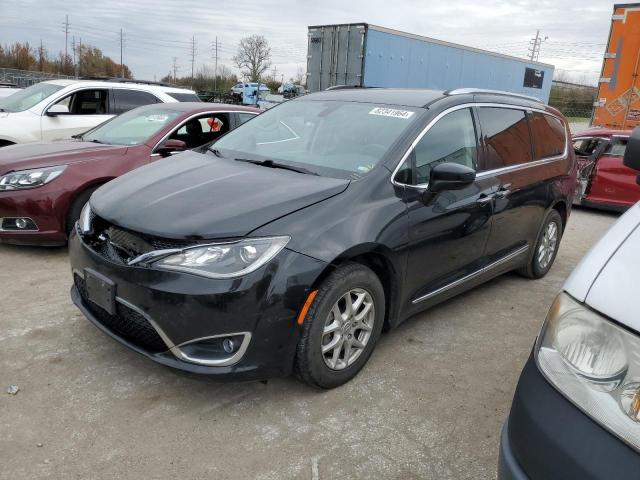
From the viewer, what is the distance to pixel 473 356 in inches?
136

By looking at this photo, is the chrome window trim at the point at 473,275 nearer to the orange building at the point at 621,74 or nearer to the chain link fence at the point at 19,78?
the orange building at the point at 621,74

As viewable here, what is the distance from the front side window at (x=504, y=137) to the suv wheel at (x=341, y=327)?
1500mm

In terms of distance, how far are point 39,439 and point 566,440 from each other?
225 cm

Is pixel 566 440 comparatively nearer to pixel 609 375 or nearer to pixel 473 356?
pixel 609 375

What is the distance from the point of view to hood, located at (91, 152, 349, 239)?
2557 millimetres

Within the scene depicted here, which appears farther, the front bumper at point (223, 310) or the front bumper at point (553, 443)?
the front bumper at point (223, 310)

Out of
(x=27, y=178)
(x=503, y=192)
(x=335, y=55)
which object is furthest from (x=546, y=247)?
(x=335, y=55)

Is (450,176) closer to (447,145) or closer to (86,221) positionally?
(447,145)

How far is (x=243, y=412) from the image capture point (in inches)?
107

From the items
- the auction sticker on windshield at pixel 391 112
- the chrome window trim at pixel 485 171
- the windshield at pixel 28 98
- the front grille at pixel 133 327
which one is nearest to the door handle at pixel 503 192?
the chrome window trim at pixel 485 171

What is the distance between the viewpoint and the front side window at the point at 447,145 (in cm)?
328

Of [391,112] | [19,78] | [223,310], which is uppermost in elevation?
[19,78]

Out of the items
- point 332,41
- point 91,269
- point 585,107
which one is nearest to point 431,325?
point 91,269

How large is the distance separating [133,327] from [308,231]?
103cm
